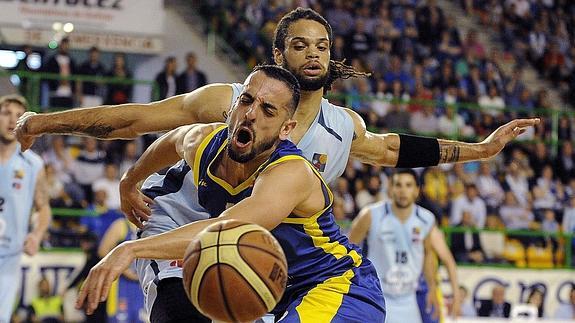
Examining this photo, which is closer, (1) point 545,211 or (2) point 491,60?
(1) point 545,211

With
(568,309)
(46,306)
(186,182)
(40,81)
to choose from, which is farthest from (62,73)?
(186,182)

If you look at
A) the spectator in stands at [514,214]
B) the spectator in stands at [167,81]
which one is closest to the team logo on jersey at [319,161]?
the spectator in stands at [167,81]

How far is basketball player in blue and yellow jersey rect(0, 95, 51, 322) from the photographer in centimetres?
916

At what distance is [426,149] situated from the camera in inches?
252

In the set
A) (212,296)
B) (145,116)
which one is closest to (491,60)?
(145,116)

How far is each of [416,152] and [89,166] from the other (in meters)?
7.71

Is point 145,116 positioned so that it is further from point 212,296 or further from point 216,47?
point 216,47

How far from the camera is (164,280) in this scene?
511 centimetres

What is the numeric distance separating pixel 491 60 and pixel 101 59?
726cm

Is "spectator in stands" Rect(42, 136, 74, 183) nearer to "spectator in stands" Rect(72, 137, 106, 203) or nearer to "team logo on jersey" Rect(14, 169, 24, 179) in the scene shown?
"spectator in stands" Rect(72, 137, 106, 203)

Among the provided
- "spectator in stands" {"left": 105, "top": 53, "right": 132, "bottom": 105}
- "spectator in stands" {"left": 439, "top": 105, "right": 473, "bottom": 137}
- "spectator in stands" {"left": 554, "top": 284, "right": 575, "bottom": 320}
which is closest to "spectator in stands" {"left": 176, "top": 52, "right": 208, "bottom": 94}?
"spectator in stands" {"left": 105, "top": 53, "right": 132, "bottom": 105}

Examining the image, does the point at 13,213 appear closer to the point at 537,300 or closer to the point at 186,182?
the point at 186,182

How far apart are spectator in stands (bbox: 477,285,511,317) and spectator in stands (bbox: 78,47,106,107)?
563 cm

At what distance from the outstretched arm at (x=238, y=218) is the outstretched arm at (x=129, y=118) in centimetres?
114
